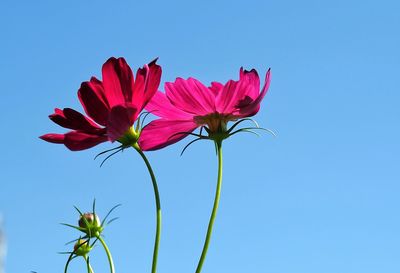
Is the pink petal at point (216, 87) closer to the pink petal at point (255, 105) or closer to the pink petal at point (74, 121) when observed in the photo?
the pink petal at point (255, 105)

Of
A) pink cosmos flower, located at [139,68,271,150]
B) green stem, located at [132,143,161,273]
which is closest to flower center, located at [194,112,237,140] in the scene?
pink cosmos flower, located at [139,68,271,150]

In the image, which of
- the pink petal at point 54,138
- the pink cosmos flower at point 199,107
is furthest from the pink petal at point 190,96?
the pink petal at point 54,138

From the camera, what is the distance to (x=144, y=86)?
71 cm

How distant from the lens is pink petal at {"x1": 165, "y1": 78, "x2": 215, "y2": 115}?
78 centimetres

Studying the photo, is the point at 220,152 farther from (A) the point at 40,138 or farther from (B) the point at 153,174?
(A) the point at 40,138

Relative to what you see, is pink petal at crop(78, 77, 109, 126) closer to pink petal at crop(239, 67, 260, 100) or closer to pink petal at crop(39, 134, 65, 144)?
pink petal at crop(39, 134, 65, 144)

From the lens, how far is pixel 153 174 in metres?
0.68

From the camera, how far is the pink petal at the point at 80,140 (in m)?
0.75

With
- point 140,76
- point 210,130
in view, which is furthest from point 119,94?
point 210,130

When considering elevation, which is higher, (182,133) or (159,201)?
(182,133)

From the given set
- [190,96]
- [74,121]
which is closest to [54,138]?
[74,121]

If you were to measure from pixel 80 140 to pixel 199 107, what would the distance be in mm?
140

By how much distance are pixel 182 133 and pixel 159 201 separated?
0.45 feet

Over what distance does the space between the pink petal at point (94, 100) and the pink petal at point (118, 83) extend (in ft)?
0.04
